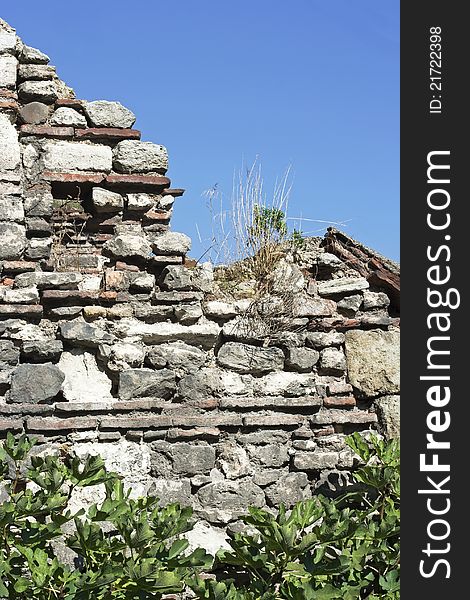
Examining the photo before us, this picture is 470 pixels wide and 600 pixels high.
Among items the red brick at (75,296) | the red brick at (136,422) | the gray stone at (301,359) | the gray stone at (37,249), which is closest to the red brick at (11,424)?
the red brick at (136,422)

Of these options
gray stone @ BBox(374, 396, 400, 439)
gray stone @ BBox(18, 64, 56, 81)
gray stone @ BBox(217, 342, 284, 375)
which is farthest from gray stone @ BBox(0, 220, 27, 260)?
Result: gray stone @ BBox(374, 396, 400, 439)

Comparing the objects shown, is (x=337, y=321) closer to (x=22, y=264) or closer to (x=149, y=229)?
(x=149, y=229)

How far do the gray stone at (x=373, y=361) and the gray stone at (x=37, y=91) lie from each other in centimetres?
217

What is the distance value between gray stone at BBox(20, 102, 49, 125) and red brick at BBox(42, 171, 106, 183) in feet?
1.07

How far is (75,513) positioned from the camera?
14.1ft

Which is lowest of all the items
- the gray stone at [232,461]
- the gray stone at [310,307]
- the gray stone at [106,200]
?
the gray stone at [232,461]

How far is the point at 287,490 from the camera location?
470 centimetres

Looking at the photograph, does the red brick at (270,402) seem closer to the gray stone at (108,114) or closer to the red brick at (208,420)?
the red brick at (208,420)

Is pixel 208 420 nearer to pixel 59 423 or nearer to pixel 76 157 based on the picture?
pixel 59 423

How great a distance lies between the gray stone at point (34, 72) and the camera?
4953 mm

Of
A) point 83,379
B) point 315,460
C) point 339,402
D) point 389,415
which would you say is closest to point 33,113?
point 83,379

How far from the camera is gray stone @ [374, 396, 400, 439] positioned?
486 centimetres

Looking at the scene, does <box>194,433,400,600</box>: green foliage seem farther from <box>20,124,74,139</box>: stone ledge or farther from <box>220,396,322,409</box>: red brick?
<box>20,124,74,139</box>: stone ledge

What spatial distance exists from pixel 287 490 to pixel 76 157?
2191 mm
